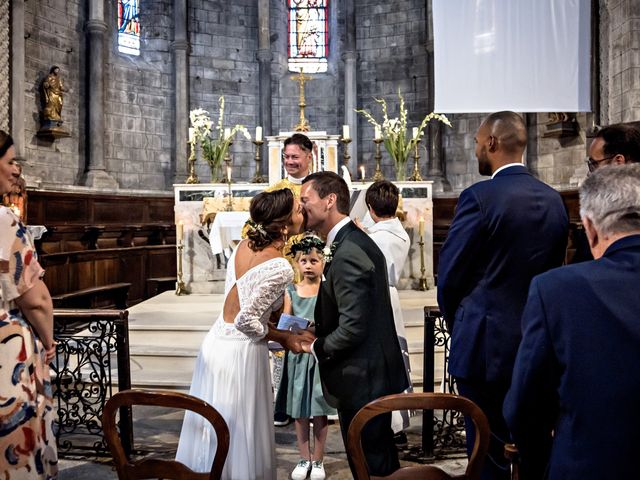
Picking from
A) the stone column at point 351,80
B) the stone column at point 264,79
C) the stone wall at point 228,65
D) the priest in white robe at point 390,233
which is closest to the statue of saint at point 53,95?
the stone wall at point 228,65

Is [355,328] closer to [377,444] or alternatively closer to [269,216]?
[377,444]

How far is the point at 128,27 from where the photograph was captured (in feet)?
43.2

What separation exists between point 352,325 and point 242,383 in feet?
2.20

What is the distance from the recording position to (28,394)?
234 cm

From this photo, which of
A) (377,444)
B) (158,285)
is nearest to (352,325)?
(377,444)

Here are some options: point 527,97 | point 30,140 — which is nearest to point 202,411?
point 527,97

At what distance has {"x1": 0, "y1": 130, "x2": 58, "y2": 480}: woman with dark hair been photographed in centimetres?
→ 229

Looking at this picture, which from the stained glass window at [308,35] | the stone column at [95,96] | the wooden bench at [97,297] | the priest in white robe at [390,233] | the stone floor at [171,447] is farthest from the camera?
the stained glass window at [308,35]

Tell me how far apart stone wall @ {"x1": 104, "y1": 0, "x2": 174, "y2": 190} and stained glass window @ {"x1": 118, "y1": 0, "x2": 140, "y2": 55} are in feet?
0.35

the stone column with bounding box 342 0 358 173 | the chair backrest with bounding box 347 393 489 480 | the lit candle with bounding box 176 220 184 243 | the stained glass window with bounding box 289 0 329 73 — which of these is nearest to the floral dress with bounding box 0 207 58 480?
the chair backrest with bounding box 347 393 489 480

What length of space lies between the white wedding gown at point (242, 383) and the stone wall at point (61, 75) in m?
9.09

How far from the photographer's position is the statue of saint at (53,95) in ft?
35.8

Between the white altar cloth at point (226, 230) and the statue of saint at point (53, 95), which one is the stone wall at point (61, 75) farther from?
the white altar cloth at point (226, 230)

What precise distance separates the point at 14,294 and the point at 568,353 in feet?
6.09
